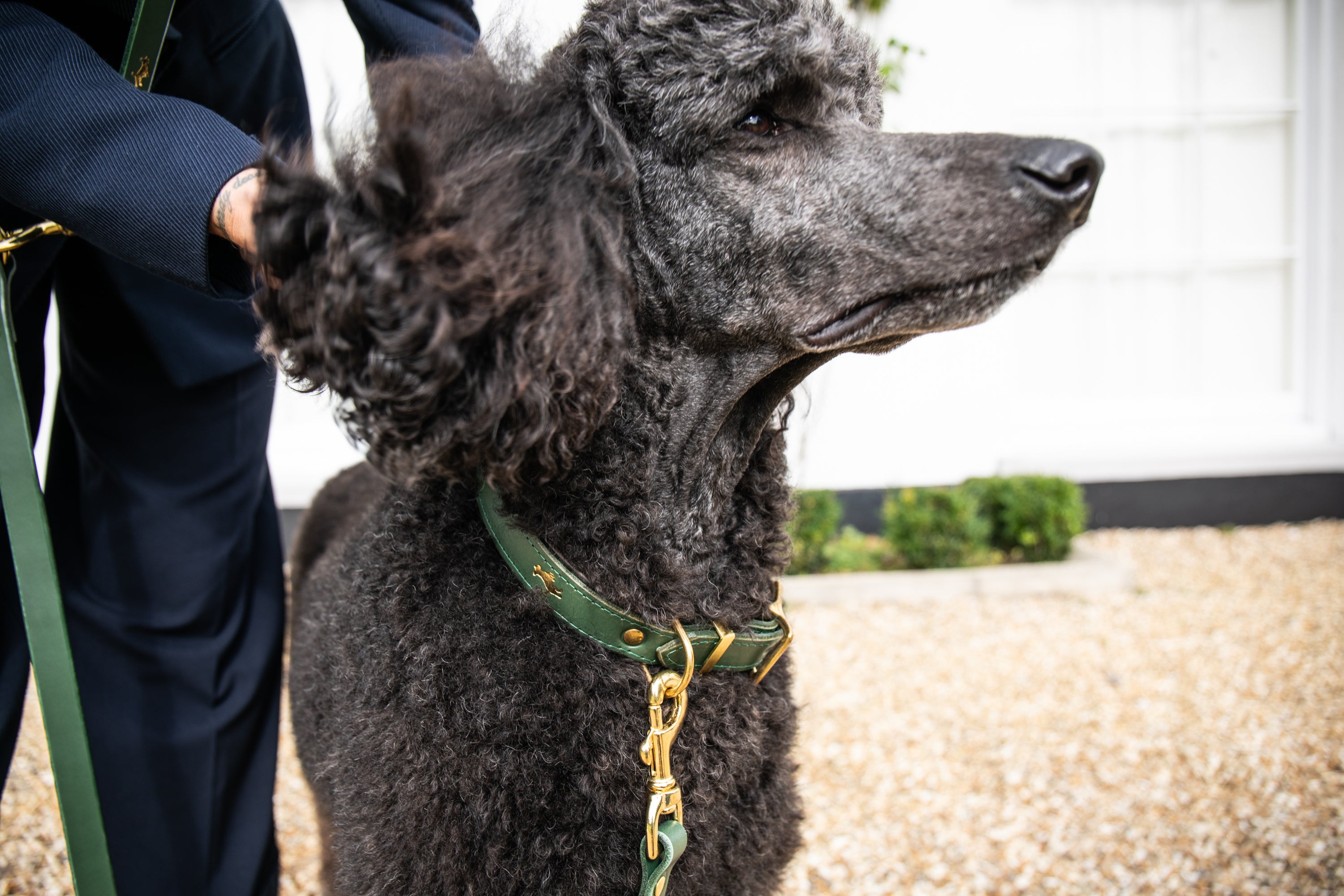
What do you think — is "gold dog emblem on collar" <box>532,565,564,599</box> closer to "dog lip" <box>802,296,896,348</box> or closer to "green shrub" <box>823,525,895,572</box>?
"dog lip" <box>802,296,896,348</box>

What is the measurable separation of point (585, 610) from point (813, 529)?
3669 mm

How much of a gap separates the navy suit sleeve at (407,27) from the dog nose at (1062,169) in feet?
3.52

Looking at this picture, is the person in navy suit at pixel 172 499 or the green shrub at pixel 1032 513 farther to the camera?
the green shrub at pixel 1032 513

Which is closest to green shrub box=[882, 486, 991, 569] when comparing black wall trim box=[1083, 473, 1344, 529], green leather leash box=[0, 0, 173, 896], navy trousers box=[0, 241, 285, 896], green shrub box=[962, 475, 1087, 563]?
green shrub box=[962, 475, 1087, 563]

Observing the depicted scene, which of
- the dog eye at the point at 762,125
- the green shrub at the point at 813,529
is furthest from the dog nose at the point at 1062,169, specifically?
the green shrub at the point at 813,529

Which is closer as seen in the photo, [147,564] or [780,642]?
[780,642]

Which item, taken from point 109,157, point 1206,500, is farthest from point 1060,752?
point 1206,500

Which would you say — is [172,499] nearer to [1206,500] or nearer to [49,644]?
[49,644]

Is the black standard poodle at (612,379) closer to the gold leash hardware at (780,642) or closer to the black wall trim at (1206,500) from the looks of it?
the gold leash hardware at (780,642)

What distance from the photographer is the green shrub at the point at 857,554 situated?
479 centimetres

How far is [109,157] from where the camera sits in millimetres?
1038

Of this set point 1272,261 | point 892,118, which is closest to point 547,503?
point 892,118

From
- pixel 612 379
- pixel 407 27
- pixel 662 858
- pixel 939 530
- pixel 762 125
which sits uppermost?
pixel 407 27

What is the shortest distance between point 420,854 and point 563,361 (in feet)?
2.49
